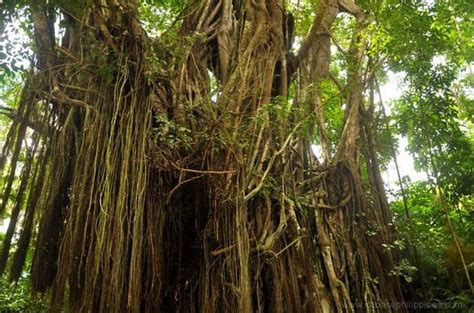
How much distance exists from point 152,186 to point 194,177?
242 mm

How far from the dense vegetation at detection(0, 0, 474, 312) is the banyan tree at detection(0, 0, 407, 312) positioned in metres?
0.01

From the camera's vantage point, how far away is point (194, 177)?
249 cm

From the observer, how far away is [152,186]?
2441 mm

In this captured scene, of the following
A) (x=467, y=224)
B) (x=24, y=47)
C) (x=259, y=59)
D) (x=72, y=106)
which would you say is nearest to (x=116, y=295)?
(x=72, y=106)

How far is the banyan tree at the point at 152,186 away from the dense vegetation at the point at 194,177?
10mm

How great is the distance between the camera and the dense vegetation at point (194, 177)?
2244 millimetres

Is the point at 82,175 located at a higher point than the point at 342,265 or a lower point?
higher

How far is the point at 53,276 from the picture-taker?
2.40 metres

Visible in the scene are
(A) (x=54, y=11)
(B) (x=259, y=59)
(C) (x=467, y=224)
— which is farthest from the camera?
(C) (x=467, y=224)

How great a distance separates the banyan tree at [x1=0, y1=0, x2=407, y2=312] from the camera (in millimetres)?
2166

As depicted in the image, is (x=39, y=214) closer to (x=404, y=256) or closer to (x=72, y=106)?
(x=72, y=106)

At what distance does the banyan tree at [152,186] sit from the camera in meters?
2.17

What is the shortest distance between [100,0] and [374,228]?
8.54 ft

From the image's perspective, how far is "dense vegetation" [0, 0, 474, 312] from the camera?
2.24 m
